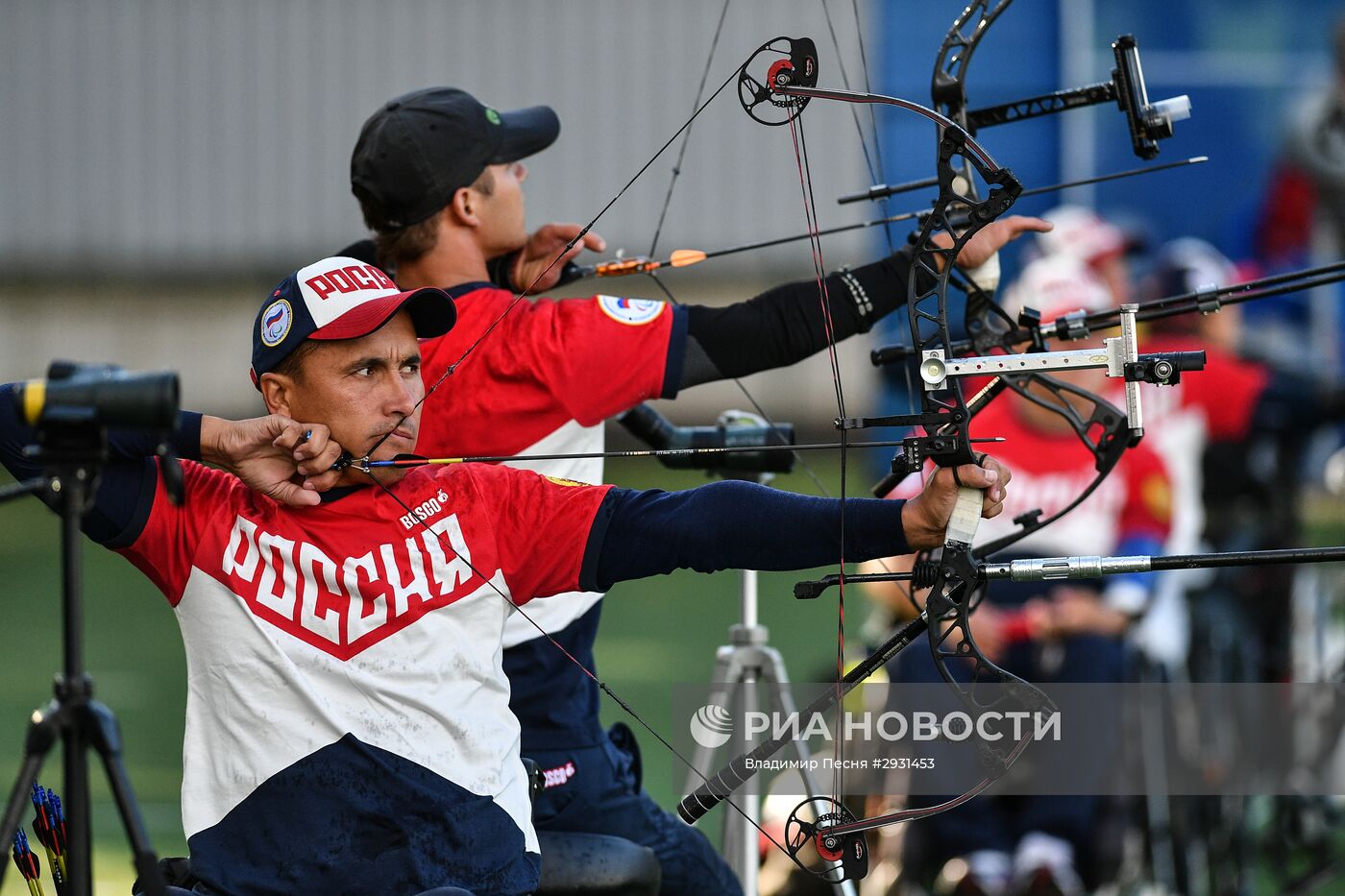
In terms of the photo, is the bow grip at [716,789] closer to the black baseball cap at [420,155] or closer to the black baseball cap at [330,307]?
the black baseball cap at [330,307]

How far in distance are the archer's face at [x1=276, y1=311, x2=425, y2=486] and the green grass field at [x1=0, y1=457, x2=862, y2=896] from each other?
6.19ft

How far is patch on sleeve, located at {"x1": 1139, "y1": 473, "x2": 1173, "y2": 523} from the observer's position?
458cm

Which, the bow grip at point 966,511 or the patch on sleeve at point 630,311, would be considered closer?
the bow grip at point 966,511

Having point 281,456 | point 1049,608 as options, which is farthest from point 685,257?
point 1049,608

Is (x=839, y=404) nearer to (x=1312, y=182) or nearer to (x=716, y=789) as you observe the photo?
(x=716, y=789)

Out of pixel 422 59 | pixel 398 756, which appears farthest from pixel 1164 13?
pixel 398 756

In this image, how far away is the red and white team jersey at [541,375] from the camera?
2498 mm

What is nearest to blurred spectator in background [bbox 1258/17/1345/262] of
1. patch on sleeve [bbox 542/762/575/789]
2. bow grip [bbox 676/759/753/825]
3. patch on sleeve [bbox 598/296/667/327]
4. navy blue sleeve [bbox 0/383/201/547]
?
patch on sleeve [bbox 598/296/667/327]

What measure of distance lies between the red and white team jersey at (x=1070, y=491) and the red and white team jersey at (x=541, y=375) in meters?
1.96

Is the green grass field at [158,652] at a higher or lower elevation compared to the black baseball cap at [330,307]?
lower

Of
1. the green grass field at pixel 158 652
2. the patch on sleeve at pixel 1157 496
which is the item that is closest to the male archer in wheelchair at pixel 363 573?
the green grass field at pixel 158 652

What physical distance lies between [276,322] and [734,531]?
622mm

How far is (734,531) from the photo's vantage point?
192 centimetres

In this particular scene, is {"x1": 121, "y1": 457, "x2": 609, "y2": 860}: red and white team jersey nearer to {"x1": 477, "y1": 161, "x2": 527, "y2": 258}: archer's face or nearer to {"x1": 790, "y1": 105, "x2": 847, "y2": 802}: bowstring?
{"x1": 790, "y1": 105, "x2": 847, "y2": 802}: bowstring
